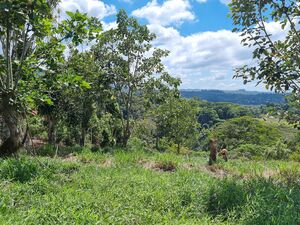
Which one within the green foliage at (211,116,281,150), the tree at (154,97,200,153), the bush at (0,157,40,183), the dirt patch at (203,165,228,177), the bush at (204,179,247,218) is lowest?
the green foliage at (211,116,281,150)

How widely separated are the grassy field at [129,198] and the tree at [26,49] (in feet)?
4.90

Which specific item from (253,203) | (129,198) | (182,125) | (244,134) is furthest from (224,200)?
(244,134)

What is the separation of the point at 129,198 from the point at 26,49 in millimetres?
4419

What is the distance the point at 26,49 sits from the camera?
7.58 meters

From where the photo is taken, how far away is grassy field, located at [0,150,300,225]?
15.4 ft

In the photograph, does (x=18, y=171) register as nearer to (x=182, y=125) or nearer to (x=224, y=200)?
(x=224, y=200)

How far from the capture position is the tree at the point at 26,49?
5355 mm

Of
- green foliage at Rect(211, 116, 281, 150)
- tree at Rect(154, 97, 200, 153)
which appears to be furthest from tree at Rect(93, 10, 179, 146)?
green foliage at Rect(211, 116, 281, 150)

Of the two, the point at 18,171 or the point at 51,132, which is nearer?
the point at 18,171

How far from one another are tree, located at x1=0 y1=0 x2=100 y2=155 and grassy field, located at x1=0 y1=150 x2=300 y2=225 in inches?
58.9

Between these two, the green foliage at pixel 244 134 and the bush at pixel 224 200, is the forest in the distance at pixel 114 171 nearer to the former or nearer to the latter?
the bush at pixel 224 200

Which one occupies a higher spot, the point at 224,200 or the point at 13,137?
the point at 13,137

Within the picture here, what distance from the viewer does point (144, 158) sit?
10.5 metres

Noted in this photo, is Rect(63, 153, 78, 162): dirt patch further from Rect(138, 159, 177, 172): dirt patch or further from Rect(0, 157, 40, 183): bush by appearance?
Rect(0, 157, 40, 183): bush
